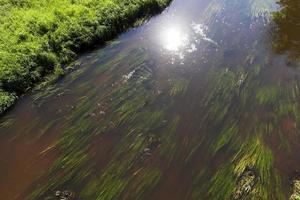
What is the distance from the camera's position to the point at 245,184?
879 centimetres

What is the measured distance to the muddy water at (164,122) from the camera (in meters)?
8.85

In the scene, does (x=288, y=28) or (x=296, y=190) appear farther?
(x=288, y=28)

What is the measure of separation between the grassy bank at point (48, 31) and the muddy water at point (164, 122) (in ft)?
1.66

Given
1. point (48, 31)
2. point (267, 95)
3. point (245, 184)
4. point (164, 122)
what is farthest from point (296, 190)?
point (48, 31)

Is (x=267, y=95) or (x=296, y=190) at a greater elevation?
(x=267, y=95)

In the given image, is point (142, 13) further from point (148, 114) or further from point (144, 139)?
point (144, 139)

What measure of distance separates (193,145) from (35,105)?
488cm

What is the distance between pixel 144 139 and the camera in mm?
9977

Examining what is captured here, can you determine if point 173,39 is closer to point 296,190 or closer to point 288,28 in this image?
point 288,28

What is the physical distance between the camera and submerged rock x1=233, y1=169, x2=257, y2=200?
8.58 m

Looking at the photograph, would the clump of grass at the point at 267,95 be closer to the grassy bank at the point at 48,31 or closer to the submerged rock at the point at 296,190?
the submerged rock at the point at 296,190

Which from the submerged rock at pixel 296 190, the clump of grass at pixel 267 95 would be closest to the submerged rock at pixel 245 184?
the submerged rock at pixel 296 190

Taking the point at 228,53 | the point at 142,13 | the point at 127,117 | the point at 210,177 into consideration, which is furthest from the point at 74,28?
the point at 210,177

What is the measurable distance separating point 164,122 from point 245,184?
290 cm
